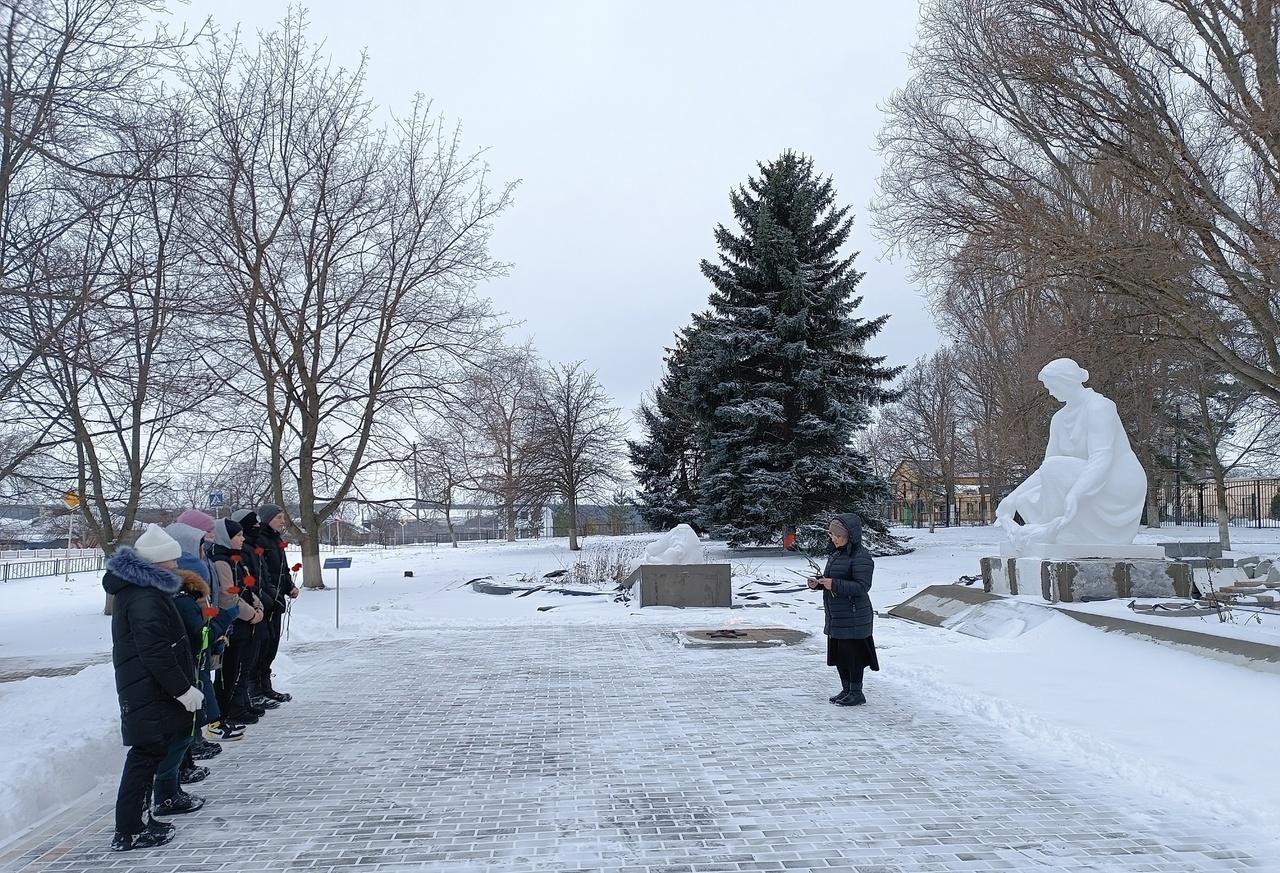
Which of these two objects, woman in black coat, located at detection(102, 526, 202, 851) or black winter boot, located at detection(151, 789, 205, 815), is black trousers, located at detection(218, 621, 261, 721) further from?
woman in black coat, located at detection(102, 526, 202, 851)

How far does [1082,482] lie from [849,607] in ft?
20.8

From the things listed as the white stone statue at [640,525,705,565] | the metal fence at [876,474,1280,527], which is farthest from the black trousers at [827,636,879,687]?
the metal fence at [876,474,1280,527]

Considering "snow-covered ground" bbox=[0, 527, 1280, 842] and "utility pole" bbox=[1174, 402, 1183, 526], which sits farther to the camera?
"utility pole" bbox=[1174, 402, 1183, 526]

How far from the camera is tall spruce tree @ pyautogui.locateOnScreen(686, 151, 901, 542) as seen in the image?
26.4m

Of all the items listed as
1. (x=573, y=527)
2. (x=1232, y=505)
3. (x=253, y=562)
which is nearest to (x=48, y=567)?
(x=573, y=527)

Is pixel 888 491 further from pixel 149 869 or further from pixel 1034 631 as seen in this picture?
pixel 149 869

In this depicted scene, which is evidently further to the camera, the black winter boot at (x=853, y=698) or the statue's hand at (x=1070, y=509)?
the statue's hand at (x=1070, y=509)

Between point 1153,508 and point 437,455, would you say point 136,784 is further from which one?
point 1153,508

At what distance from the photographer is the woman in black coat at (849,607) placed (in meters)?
8.12

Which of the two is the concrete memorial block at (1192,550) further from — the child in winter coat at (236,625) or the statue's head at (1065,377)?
the child in winter coat at (236,625)

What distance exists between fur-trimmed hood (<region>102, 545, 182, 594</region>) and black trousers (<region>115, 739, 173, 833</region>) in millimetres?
860

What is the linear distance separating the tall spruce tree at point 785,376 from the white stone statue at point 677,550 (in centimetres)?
719

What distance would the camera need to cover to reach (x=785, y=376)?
2786 cm

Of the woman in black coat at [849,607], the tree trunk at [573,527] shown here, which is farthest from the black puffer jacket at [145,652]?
the tree trunk at [573,527]
